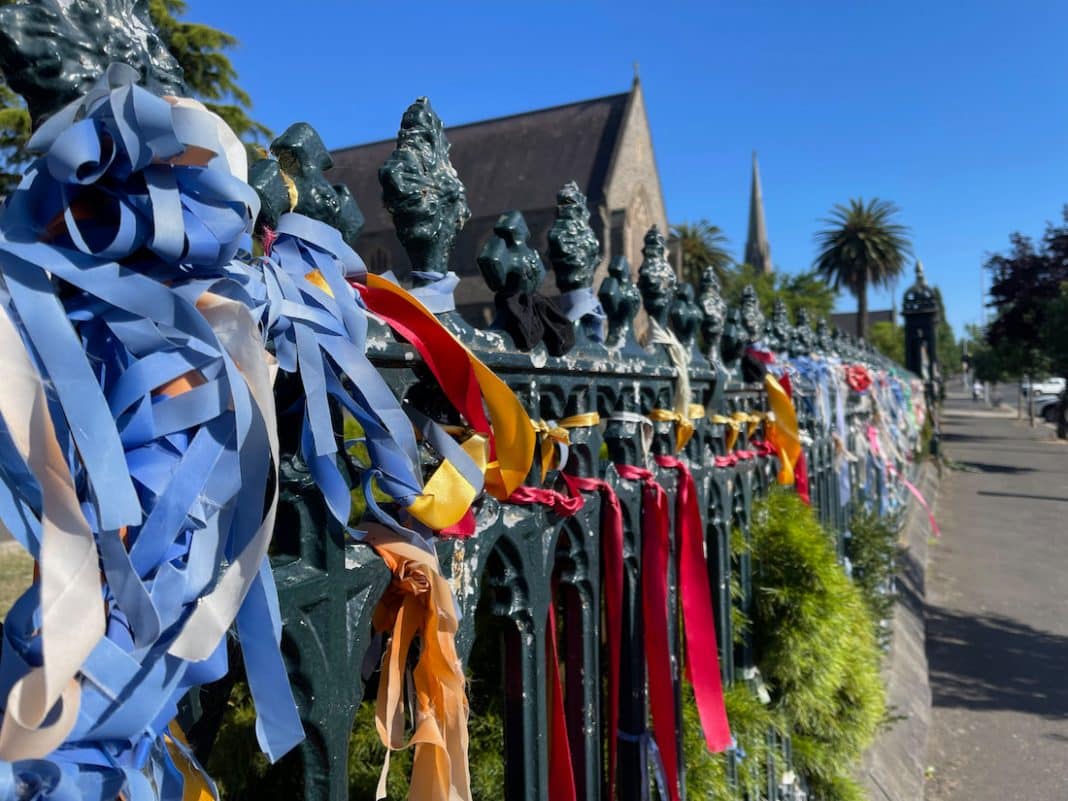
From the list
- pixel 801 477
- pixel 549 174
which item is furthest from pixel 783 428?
pixel 549 174

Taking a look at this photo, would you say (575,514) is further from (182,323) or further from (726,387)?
(726,387)

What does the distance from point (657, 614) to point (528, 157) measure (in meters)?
41.0

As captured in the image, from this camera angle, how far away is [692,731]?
248 centimetres

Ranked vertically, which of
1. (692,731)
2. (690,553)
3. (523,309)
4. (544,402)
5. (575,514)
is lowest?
(692,731)

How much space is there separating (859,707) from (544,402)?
2.39 m

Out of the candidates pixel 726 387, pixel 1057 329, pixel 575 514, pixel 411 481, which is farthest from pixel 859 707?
pixel 1057 329

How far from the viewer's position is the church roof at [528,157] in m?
38.4

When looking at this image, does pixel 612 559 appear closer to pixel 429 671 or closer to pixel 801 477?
pixel 429 671

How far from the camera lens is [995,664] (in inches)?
220

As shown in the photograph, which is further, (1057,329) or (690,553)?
(1057,329)

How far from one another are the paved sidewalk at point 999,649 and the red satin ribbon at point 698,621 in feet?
7.93

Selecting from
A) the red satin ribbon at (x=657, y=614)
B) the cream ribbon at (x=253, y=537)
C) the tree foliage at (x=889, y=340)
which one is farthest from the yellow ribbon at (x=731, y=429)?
the tree foliage at (x=889, y=340)

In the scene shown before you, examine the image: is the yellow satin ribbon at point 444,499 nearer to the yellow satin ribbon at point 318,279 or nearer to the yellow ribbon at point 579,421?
the yellow satin ribbon at point 318,279

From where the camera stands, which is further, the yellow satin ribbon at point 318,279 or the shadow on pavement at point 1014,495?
the shadow on pavement at point 1014,495
